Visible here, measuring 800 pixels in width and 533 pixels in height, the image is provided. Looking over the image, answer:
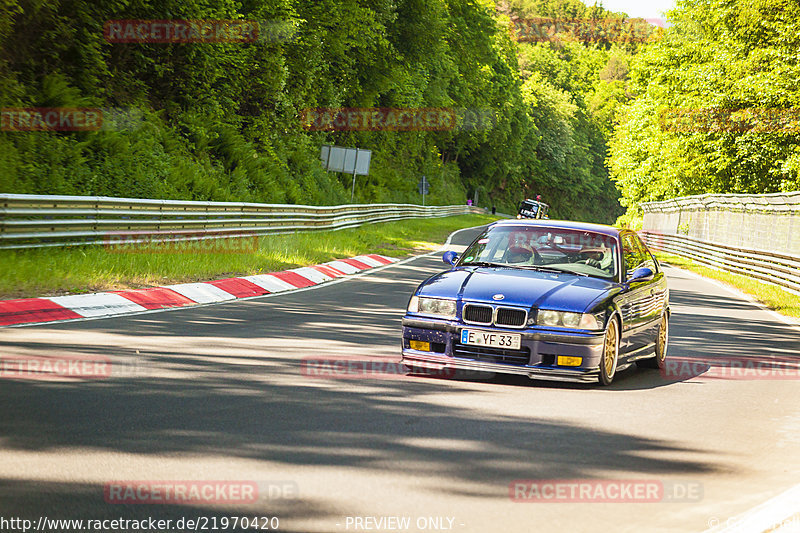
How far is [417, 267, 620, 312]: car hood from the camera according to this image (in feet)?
25.4

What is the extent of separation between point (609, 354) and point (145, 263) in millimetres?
8772

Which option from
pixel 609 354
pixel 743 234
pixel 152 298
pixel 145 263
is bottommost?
pixel 152 298

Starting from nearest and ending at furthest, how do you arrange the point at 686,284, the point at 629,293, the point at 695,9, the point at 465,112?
the point at 629,293, the point at 686,284, the point at 695,9, the point at 465,112

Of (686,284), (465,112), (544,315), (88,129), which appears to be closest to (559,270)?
(544,315)

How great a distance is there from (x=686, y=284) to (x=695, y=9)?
27.8m

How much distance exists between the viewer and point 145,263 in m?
14.5

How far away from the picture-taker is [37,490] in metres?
4.32

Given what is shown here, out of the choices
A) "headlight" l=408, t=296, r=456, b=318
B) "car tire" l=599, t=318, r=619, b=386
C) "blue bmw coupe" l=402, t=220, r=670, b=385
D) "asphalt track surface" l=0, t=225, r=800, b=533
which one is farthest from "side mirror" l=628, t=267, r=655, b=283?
"headlight" l=408, t=296, r=456, b=318

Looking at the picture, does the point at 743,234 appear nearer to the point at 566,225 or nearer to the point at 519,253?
the point at 566,225

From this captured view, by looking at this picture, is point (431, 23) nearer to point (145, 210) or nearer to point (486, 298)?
point (145, 210)

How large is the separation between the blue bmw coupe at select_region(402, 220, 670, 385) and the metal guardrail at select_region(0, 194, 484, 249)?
6502 mm

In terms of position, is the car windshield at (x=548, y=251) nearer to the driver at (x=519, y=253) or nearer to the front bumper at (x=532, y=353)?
the driver at (x=519, y=253)

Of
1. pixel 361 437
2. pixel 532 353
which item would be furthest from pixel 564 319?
pixel 361 437

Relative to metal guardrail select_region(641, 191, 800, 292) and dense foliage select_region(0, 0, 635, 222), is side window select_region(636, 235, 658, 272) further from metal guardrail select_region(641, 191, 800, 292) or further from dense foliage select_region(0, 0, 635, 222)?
metal guardrail select_region(641, 191, 800, 292)
